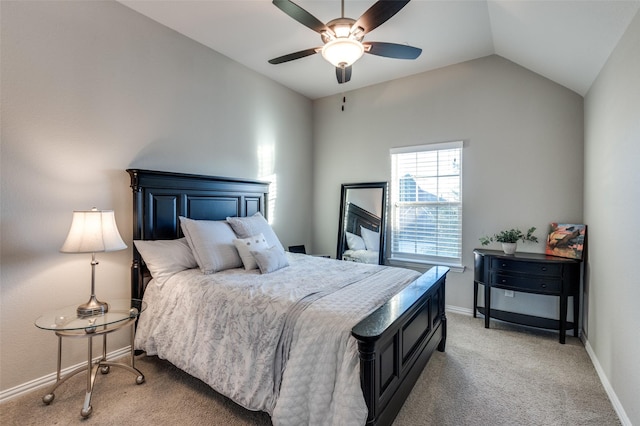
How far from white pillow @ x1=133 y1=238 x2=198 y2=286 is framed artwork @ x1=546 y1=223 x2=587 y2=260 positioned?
3.58 m

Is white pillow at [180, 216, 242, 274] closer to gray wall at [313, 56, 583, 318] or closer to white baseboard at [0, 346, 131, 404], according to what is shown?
white baseboard at [0, 346, 131, 404]

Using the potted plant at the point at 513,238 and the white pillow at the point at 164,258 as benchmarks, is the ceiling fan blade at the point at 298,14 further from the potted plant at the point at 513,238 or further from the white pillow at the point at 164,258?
the potted plant at the point at 513,238

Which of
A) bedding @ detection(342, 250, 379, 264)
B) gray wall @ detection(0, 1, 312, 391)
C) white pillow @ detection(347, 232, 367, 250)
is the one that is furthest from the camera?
white pillow @ detection(347, 232, 367, 250)

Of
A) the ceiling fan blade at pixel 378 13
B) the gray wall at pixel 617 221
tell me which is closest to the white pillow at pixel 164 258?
the ceiling fan blade at pixel 378 13

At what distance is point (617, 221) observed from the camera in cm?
211

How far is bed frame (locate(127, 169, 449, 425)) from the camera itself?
1.53 metres

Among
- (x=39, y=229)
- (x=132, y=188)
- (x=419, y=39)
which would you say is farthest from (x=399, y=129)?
(x=39, y=229)

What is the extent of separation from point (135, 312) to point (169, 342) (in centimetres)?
34

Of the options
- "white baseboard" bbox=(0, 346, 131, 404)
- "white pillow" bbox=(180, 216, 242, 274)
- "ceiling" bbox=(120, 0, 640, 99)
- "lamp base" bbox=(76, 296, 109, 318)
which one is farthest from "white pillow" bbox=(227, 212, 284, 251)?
"ceiling" bbox=(120, 0, 640, 99)

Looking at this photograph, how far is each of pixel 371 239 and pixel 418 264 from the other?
714mm

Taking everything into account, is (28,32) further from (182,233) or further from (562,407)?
(562,407)

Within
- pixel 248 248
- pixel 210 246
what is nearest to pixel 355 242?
pixel 248 248

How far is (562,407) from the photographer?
2039 mm

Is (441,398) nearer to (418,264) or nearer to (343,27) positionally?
(418,264)
